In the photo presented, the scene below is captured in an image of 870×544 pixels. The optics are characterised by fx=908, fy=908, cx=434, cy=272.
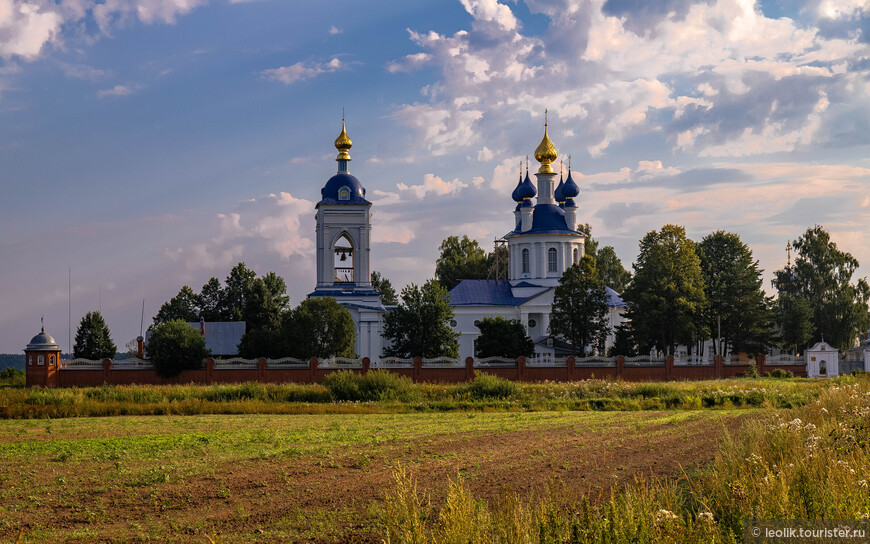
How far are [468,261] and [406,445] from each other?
219 feet

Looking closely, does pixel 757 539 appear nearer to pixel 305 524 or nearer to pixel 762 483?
pixel 762 483

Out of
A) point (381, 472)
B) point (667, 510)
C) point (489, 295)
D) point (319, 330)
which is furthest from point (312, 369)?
point (667, 510)

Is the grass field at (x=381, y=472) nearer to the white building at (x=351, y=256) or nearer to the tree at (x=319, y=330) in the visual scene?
the tree at (x=319, y=330)

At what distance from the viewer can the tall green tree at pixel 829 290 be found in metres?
62.7

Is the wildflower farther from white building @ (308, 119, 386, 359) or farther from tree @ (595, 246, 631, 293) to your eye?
tree @ (595, 246, 631, 293)

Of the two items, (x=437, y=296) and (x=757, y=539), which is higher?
(x=437, y=296)

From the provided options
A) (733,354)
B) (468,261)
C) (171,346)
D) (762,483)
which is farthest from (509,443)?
(468,261)

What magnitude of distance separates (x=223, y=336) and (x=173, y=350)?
2306 cm

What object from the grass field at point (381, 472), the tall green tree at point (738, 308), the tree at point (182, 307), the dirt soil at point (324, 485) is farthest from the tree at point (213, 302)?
the dirt soil at point (324, 485)

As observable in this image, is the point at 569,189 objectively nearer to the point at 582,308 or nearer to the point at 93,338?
the point at 582,308

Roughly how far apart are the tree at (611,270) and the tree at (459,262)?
33.4ft

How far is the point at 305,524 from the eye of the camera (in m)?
9.98

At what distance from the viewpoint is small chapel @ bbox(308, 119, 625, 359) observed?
2221 inches

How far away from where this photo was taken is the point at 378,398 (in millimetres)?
31594
